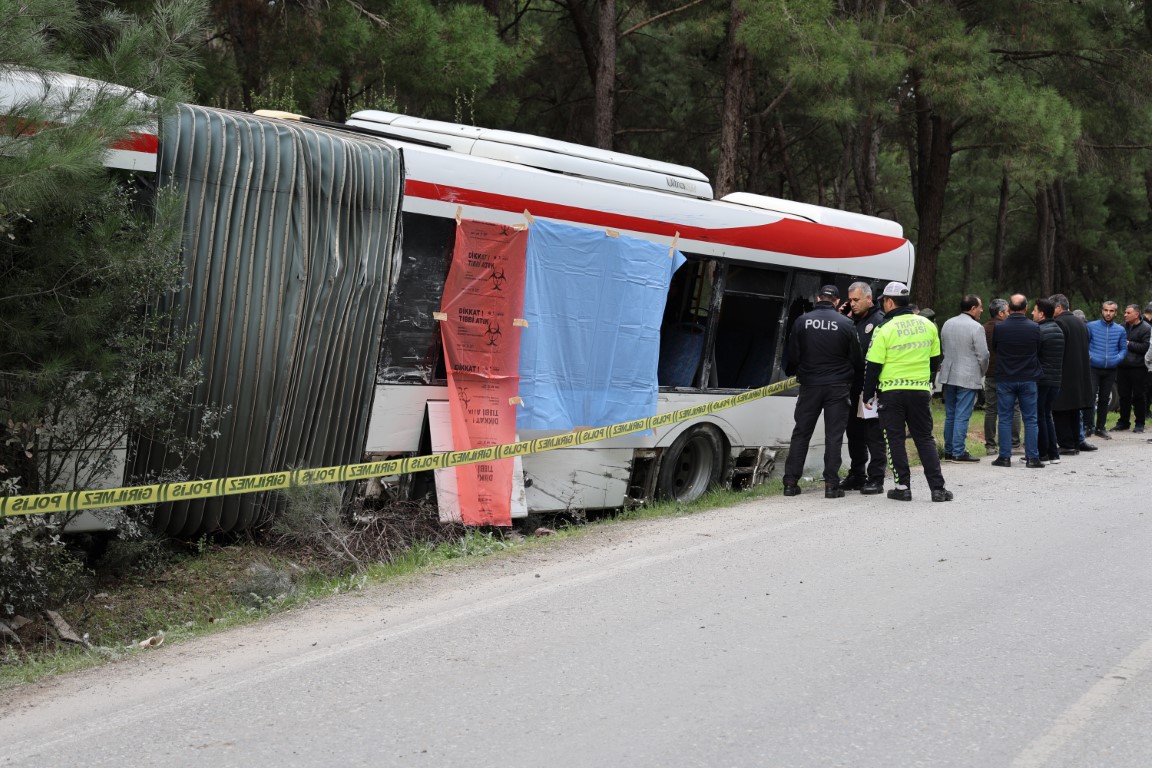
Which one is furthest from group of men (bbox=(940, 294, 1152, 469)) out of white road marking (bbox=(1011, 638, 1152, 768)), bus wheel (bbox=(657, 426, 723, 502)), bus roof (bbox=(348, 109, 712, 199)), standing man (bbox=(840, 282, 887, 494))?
white road marking (bbox=(1011, 638, 1152, 768))

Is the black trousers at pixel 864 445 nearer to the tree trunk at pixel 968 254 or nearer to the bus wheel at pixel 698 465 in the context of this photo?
the bus wheel at pixel 698 465

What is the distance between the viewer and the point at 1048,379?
40.2 ft

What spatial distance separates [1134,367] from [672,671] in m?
12.6

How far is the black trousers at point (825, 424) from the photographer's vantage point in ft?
30.8

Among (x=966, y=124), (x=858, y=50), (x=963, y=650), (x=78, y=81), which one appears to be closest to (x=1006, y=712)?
(x=963, y=650)

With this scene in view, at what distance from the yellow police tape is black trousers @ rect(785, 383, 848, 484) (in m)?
0.73

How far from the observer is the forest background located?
42.4 feet

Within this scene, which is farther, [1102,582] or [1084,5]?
[1084,5]

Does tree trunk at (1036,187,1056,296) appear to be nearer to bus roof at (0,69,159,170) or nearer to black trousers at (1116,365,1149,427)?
black trousers at (1116,365,1149,427)

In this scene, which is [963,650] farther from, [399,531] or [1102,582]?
[399,531]

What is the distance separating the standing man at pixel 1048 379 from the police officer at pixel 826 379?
12.1ft

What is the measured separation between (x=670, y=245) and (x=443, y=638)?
15.3ft

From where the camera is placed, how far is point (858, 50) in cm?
1542

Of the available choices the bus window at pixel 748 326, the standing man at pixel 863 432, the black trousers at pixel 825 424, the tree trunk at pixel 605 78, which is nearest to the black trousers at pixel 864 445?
the standing man at pixel 863 432
